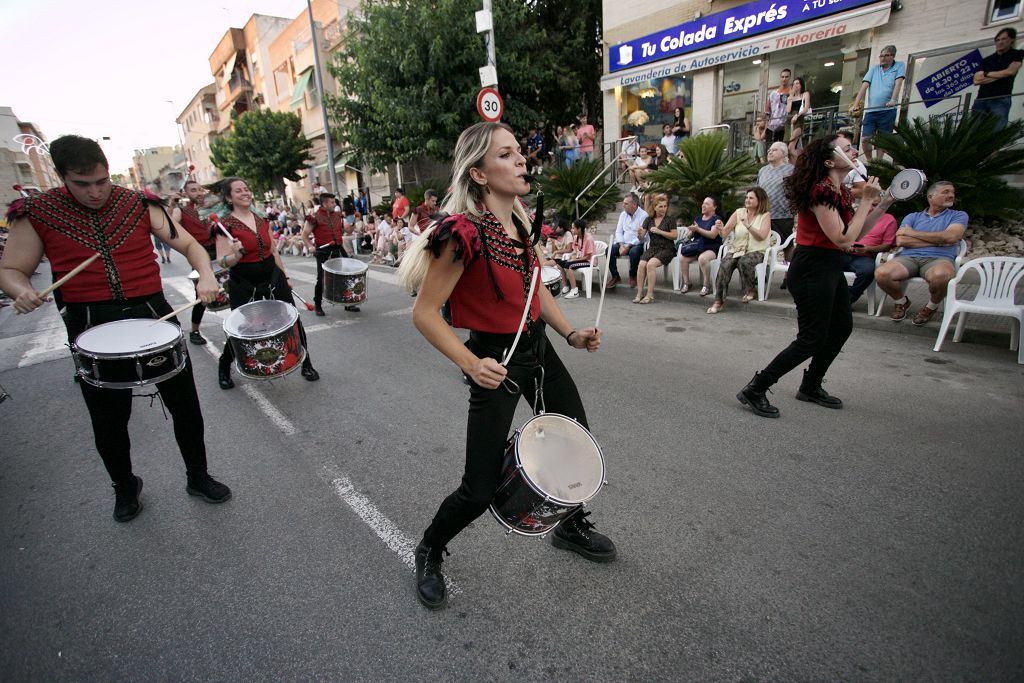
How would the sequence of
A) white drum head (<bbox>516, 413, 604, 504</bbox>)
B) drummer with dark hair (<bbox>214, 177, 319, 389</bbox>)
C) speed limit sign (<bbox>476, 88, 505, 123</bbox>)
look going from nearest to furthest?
white drum head (<bbox>516, 413, 604, 504</bbox>) → drummer with dark hair (<bbox>214, 177, 319, 389</bbox>) → speed limit sign (<bbox>476, 88, 505, 123</bbox>)

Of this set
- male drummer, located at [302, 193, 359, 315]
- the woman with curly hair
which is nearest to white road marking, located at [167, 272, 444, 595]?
the woman with curly hair

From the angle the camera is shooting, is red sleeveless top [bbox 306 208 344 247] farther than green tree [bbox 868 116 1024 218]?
Yes

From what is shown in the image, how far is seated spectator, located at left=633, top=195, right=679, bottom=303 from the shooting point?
27.0 feet

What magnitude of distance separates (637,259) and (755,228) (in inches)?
81.2

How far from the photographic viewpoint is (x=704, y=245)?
808 cm

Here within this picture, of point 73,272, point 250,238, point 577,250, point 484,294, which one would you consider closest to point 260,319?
point 250,238

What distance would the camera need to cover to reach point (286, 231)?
22562 millimetres

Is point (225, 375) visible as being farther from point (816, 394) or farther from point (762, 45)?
point (762, 45)

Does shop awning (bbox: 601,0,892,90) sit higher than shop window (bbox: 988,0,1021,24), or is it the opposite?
shop awning (bbox: 601,0,892,90)

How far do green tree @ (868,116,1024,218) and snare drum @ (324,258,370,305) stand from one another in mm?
7588

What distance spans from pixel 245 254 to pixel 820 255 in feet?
16.7

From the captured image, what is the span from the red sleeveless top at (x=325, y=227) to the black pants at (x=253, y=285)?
2561mm

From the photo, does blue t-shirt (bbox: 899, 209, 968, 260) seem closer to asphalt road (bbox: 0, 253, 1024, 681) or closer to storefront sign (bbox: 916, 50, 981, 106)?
asphalt road (bbox: 0, 253, 1024, 681)

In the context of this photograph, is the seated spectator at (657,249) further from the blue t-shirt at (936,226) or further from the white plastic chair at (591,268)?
the blue t-shirt at (936,226)
